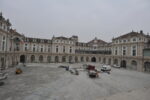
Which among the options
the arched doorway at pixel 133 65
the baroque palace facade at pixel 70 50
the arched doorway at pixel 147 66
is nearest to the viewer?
the baroque palace facade at pixel 70 50

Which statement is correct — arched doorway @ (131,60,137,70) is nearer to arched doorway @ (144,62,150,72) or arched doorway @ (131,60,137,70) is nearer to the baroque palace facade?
the baroque palace facade

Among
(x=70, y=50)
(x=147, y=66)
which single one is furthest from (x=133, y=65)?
(x=70, y=50)

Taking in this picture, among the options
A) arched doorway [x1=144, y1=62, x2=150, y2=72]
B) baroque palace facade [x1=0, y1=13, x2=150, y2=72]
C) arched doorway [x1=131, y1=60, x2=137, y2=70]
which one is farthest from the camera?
arched doorway [x1=131, y1=60, x2=137, y2=70]

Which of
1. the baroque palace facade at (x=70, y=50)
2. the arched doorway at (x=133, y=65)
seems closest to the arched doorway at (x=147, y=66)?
the baroque palace facade at (x=70, y=50)

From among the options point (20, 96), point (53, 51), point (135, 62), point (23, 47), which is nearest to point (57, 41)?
point (53, 51)

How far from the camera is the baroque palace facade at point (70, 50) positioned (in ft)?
94.2

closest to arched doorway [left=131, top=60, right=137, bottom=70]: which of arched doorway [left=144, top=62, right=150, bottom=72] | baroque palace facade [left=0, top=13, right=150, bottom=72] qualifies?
baroque palace facade [left=0, top=13, right=150, bottom=72]

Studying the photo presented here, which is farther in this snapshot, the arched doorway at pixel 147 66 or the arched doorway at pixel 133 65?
the arched doorway at pixel 133 65

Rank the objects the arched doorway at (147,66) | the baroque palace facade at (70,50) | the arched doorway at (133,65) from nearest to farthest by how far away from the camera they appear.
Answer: the baroque palace facade at (70,50) < the arched doorway at (147,66) < the arched doorway at (133,65)

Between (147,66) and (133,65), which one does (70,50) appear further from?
(147,66)

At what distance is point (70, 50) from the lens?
2057 inches

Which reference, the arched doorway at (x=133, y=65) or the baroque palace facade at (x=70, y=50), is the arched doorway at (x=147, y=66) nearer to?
the baroque palace facade at (x=70, y=50)

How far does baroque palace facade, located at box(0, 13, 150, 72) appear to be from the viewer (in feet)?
94.2

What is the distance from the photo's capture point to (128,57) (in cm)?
3556
